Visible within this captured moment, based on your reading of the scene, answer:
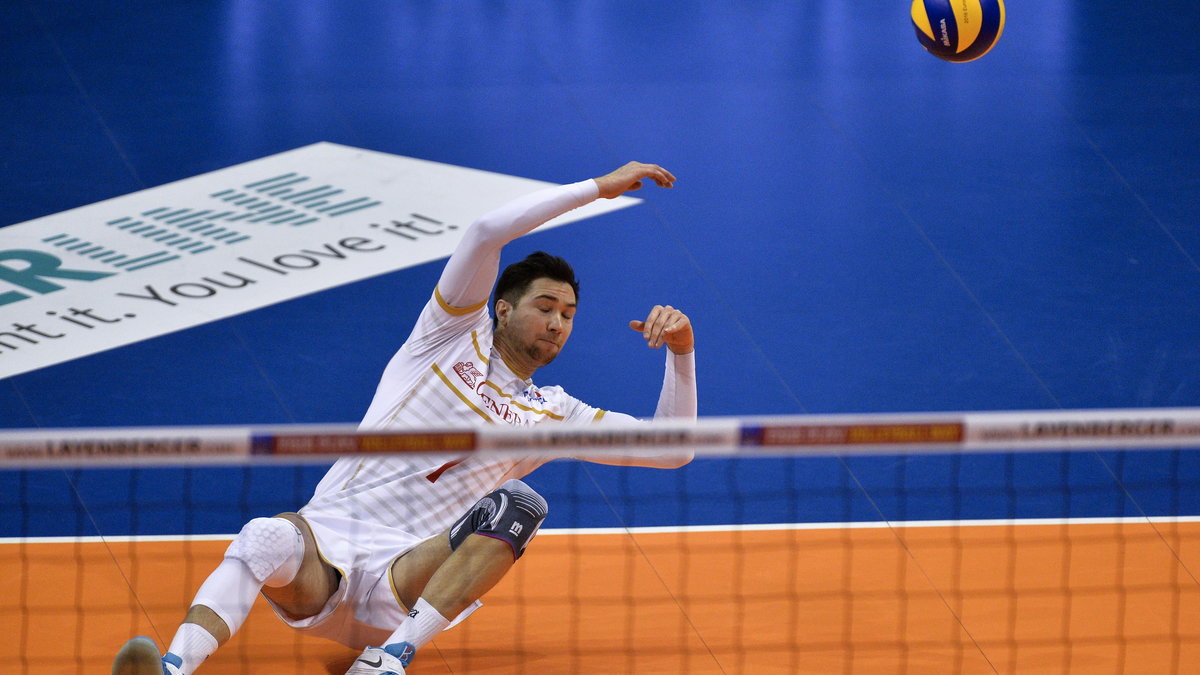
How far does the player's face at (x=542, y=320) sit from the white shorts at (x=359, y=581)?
0.79 m

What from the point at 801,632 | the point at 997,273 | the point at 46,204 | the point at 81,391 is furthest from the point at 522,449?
the point at 46,204

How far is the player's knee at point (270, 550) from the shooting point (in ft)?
13.4

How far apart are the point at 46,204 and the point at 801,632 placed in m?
5.92

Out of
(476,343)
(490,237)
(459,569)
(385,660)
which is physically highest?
(490,237)

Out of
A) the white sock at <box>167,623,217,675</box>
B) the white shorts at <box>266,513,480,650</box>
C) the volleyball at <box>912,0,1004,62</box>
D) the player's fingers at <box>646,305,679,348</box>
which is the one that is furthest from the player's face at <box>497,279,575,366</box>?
the volleyball at <box>912,0,1004,62</box>

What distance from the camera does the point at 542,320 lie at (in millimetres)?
4855

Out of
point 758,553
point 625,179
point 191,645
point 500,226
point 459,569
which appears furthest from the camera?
point 758,553

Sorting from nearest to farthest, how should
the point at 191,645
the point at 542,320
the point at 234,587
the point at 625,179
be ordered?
the point at 191,645 < the point at 234,587 < the point at 625,179 < the point at 542,320

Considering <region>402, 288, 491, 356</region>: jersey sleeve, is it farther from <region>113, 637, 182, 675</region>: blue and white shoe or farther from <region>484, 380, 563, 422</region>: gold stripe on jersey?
<region>113, 637, 182, 675</region>: blue and white shoe

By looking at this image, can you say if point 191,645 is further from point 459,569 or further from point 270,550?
point 459,569

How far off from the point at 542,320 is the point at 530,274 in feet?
0.62

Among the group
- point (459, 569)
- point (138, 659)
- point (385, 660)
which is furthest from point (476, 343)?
point (138, 659)

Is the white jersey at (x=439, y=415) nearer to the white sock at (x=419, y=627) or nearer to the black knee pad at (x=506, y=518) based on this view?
the black knee pad at (x=506, y=518)

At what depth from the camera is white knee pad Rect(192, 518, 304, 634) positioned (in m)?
4.07
